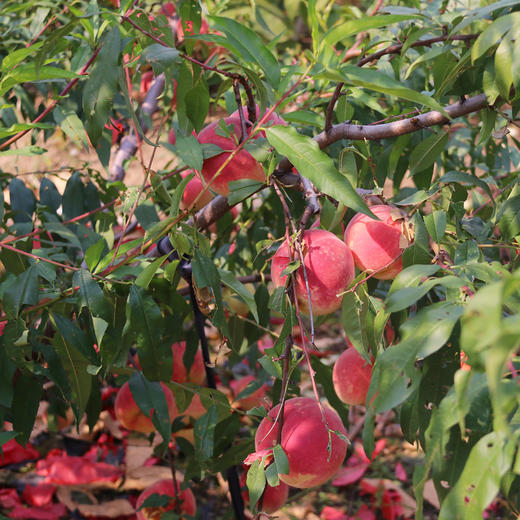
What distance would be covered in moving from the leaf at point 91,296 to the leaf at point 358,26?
37 cm

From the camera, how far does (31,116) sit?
1324 millimetres

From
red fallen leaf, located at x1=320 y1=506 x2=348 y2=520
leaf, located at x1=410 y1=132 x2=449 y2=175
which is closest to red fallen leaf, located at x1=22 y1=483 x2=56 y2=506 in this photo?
red fallen leaf, located at x1=320 y1=506 x2=348 y2=520

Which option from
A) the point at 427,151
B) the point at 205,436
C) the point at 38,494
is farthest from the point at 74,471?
the point at 427,151

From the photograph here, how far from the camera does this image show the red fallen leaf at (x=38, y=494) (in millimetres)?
1664

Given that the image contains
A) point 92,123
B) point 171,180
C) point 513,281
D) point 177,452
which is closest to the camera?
point 513,281

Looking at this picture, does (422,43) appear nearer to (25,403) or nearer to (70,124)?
(70,124)

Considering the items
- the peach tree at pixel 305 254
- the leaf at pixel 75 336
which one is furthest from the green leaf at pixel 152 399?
the leaf at pixel 75 336

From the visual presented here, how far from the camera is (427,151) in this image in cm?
85

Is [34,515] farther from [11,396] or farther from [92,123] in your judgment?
[92,123]

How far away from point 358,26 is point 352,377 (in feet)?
1.86

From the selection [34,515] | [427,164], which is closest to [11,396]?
[427,164]

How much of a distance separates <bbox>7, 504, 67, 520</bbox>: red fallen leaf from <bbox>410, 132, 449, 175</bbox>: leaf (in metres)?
1.30

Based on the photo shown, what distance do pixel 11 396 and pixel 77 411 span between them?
99mm

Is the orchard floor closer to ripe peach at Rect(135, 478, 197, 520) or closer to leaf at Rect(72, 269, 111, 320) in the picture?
ripe peach at Rect(135, 478, 197, 520)
